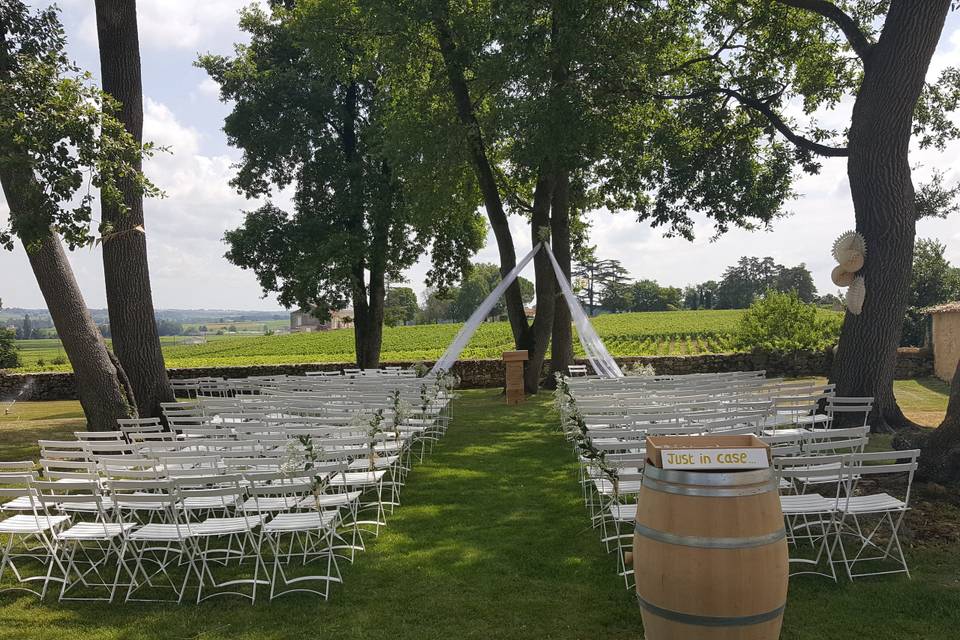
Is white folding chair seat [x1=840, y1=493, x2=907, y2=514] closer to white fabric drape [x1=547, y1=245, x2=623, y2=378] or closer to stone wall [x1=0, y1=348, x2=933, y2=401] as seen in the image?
white fabric drape [x1=547, y1=245, x2=623, y2=378]

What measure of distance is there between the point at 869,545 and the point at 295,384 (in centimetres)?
861

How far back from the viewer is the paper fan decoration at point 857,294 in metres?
9.11

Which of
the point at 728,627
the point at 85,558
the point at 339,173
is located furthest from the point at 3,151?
the point at 339,173

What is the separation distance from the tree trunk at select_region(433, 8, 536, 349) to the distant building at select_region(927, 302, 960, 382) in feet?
34.6

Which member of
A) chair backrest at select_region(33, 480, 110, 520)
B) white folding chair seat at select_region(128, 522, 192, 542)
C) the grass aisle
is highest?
chair backrest at select_region(33, 480, 110, 520)

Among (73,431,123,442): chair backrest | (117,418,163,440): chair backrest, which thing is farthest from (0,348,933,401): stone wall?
(73,431,123,442): chair backrest

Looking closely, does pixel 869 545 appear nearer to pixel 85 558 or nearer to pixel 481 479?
pixel 481 479

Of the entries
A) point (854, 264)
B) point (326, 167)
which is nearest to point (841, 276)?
point (854, 264)

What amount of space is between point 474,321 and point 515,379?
59.0 inches

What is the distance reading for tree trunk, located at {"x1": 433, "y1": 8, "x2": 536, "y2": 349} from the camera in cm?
1398

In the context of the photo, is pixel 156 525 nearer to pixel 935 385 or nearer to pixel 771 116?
pixel 771 116

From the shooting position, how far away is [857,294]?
30.0ft

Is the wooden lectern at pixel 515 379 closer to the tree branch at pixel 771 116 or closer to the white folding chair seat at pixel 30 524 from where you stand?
the tree branch at pixel 771 116

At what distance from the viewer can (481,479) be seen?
7.51m
